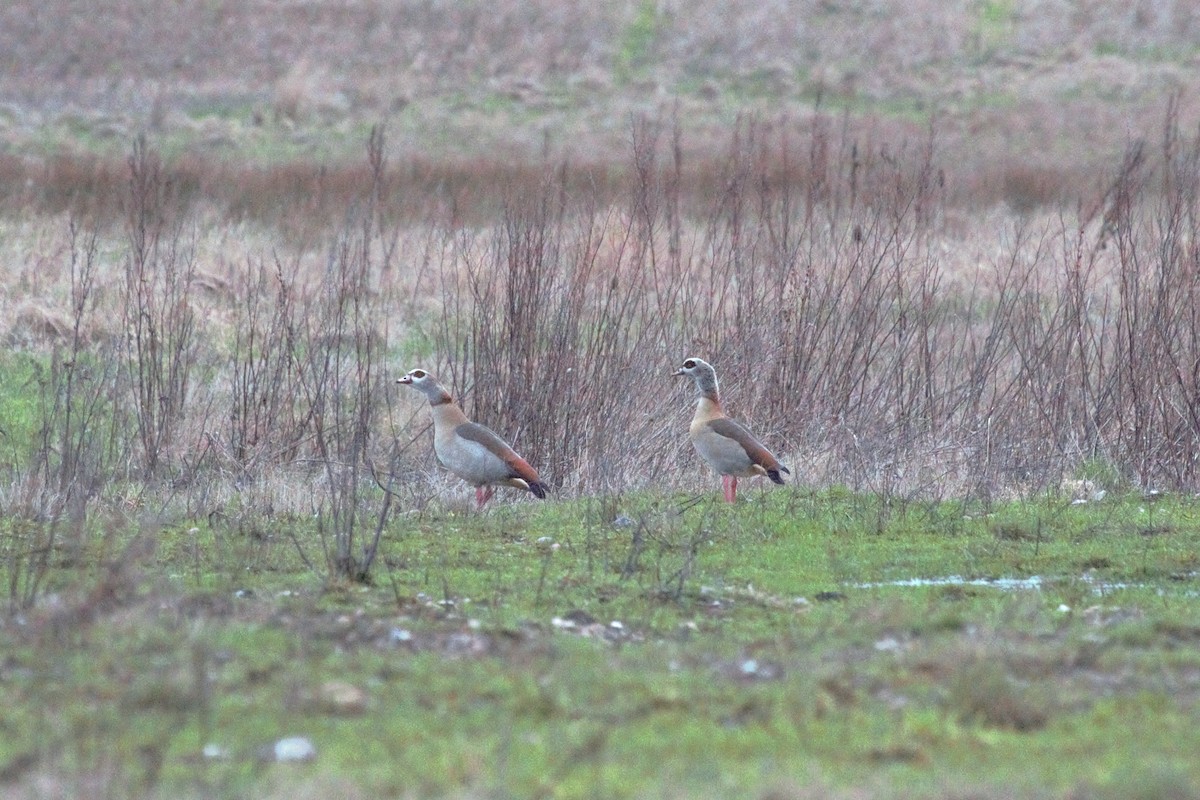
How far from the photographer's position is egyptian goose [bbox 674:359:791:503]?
11641mm

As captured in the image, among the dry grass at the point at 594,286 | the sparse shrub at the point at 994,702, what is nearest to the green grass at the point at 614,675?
the sparse shrub at the point at 994,702

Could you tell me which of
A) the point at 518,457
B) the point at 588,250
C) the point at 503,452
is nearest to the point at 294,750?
the point at 503,452

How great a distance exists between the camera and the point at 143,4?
46.2 metres

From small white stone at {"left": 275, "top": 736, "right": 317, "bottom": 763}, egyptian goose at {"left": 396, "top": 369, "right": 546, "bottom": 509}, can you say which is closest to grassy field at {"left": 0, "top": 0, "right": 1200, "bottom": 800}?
small white stone at {"left": 275, "top": 736, "right": 317, "bottom": 763}

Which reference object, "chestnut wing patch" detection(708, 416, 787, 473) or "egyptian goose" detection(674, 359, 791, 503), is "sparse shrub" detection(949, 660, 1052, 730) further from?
"chestnut wing patch" detection(708, 416, 787, 473)

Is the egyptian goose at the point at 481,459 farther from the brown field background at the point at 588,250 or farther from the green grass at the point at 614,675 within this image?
the green grass at the point at 614,675

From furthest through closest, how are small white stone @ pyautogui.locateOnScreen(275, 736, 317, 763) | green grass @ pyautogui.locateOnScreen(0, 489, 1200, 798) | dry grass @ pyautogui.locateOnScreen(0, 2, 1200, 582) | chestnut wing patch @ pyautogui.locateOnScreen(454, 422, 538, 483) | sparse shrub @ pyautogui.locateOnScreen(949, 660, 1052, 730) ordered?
dry grass @ pyautogui.locateOnScreen(0, 2, 1200, 582), chestnut wing patch @ pyautogui.locateOnScreen(454, 422, 538, 483), sparse shrub @ pyautogui.locateOnScreen(949, 660, 1052, 730), small white stone @ pyautogui.locateOnScreen(275, 736, 317, 763), green grass @ pyautogui.locateOnScreen(0, 489, 1200, 798)

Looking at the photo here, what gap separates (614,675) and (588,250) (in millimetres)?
7018

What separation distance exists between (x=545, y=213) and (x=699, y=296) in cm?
218

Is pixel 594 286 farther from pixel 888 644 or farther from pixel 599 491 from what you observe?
pixel 888 644

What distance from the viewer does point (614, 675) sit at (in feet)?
20.1

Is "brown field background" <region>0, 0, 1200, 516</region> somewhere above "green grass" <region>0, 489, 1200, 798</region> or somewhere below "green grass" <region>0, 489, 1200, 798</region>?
below

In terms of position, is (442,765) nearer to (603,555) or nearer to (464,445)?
(603,555)

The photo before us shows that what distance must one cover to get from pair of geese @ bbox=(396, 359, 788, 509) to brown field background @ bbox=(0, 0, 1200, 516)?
433 mm
